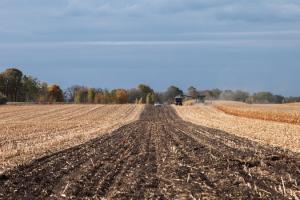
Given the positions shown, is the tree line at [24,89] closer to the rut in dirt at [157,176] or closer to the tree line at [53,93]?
Answer: the tree line at [53,93]

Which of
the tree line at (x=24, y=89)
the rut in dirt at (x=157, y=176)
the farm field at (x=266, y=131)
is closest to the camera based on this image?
the rut in dirt at (x=157, y=176)

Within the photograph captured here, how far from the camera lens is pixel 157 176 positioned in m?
14.4

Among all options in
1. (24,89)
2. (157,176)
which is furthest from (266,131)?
(24,89)

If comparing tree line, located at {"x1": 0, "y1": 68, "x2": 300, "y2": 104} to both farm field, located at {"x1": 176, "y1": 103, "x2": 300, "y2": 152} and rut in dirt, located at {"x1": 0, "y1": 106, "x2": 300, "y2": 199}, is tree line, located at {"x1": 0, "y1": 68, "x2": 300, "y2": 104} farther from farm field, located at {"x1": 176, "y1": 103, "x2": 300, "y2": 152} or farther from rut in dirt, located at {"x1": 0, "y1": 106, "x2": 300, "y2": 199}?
rut in dirt, located at {"x1": 0, "y1": 106, "x2": 300, "y2": 199}

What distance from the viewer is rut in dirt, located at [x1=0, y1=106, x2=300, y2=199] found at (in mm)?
11828

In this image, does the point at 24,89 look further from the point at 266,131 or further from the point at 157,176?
the point at 157,176

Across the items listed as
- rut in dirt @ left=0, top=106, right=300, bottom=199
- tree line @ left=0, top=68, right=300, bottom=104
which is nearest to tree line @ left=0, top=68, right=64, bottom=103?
tree line @ left=0, top=68, right=300, bottom=104

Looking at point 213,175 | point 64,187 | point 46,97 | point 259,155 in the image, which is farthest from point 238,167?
point 46,97

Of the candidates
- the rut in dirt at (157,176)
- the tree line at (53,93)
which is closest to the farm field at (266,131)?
the rut in dirt at (157,176)

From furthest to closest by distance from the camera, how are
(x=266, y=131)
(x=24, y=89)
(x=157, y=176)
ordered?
(x=24, y=89), (x=266, y=131), (x=157, y=176)

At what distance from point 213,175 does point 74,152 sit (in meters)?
8.43

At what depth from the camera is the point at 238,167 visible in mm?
16125

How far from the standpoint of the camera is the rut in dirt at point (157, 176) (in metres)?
11.8

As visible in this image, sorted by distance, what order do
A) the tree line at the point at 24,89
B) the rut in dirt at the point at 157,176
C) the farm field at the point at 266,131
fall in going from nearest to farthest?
the rut in dirt at the point at 157,176, the farm field at the point at 266,131, the tree line at the point at 24,89
